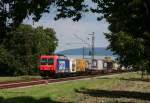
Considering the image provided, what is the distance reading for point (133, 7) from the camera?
20422mm

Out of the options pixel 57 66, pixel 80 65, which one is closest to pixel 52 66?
pixel 57 66

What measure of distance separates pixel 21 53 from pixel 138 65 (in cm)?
2876

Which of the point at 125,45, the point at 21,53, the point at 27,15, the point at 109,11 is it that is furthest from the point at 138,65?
the point at 27,15

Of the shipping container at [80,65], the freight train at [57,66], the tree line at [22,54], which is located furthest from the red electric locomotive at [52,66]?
the shipping container at [80,65]

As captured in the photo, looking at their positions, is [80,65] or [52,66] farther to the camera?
[80,65]

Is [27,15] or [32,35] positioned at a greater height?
[32,35]

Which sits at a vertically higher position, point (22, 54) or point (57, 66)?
point (22, 54)

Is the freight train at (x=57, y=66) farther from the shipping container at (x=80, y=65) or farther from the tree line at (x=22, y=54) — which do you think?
the tree line at (x=22, y=54)

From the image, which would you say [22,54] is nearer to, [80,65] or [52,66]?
[80,65]

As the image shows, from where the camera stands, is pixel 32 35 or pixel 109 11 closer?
pixel 109 11

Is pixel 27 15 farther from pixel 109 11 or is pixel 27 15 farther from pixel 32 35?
pixel 32 35

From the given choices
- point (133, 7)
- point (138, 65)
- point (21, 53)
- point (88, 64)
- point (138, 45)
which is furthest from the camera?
point (88, 64)

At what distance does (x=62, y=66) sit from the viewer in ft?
236

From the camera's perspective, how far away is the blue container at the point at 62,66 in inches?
2751
